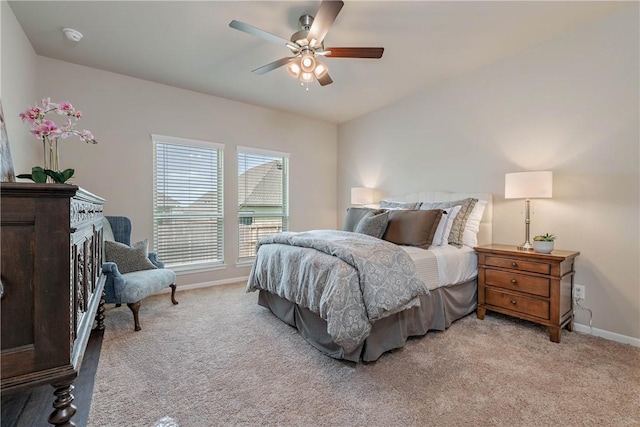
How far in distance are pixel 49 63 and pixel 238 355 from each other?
3552 millimetres

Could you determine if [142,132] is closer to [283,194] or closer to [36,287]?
[283,194]

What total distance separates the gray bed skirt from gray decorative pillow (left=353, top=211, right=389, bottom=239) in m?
0.76

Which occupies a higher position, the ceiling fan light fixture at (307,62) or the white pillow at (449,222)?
the ceiling fan light fixture at (307,62)

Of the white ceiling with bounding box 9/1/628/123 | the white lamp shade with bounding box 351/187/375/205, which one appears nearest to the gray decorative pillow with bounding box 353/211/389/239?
the white lamp shade with bounding box 351/187/375/205

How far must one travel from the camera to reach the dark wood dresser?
87 centimetres

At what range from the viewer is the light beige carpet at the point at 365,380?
155 centimetres

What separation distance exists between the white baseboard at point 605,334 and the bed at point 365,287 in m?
0.84

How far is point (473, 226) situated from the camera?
10.3 feet

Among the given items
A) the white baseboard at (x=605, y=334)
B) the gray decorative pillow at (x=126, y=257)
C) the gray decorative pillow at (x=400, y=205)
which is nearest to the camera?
the white baseboard at (x=605, y=334)

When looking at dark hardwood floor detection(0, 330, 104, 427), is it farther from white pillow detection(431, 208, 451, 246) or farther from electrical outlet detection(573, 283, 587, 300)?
electrical outlet detection(573, 283, 587, 300)

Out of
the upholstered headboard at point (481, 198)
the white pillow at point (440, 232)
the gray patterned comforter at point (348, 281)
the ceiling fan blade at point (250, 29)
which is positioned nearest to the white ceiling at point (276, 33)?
the ceiling fan blade at point (250, 29)

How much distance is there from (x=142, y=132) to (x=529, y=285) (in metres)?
4.44

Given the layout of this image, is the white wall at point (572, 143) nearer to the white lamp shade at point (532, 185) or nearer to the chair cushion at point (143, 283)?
the white lamp shade at point (532, 185)

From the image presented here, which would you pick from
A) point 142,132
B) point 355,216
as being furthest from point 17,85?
point 355,216
